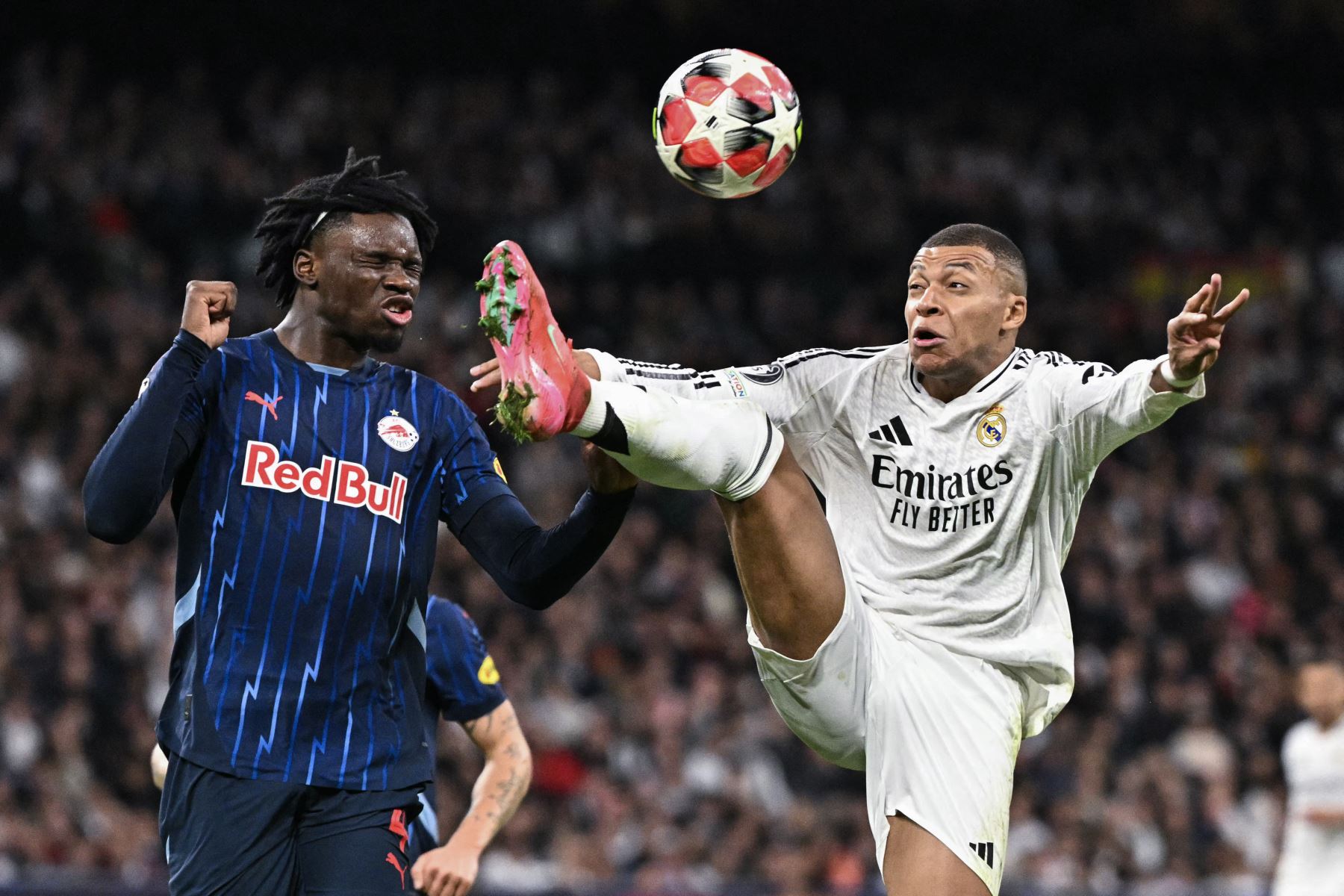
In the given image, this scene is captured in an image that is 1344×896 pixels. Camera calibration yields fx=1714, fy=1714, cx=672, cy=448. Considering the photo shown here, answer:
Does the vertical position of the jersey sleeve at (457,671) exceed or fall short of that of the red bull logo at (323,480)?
it falls short

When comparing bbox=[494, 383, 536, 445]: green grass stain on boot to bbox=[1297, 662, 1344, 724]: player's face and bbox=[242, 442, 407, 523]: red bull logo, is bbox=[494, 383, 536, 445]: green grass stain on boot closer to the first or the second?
bbox=[242, 442, 407, 523]: red bull logo

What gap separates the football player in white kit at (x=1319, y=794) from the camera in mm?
8711

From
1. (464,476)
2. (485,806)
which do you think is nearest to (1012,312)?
(464,476)

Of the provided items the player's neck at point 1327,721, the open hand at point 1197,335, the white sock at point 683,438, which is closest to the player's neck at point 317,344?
the white sock at point 683,438

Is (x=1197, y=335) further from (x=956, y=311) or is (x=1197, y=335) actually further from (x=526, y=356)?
(x=526, y=356)

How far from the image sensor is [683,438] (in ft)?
14.7

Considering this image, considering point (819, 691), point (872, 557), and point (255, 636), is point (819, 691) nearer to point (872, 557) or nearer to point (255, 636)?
point (872, 557)

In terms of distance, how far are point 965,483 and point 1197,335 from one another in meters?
0.81

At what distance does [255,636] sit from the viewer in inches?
162

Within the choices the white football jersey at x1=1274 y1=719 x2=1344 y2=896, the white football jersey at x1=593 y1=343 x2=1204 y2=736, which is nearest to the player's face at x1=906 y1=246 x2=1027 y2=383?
the white football jersey at x1=593 y1=343 x2=1204 y2=736

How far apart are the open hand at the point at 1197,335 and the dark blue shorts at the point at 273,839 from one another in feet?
7.61

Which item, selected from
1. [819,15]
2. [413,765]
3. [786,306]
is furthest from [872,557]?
[819,15]

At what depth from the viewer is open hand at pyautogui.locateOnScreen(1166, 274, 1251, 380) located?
175 inches

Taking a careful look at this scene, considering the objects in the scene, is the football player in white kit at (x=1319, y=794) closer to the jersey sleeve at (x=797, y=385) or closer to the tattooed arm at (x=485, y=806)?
the jersey sleeve at (x=797, y=385)
